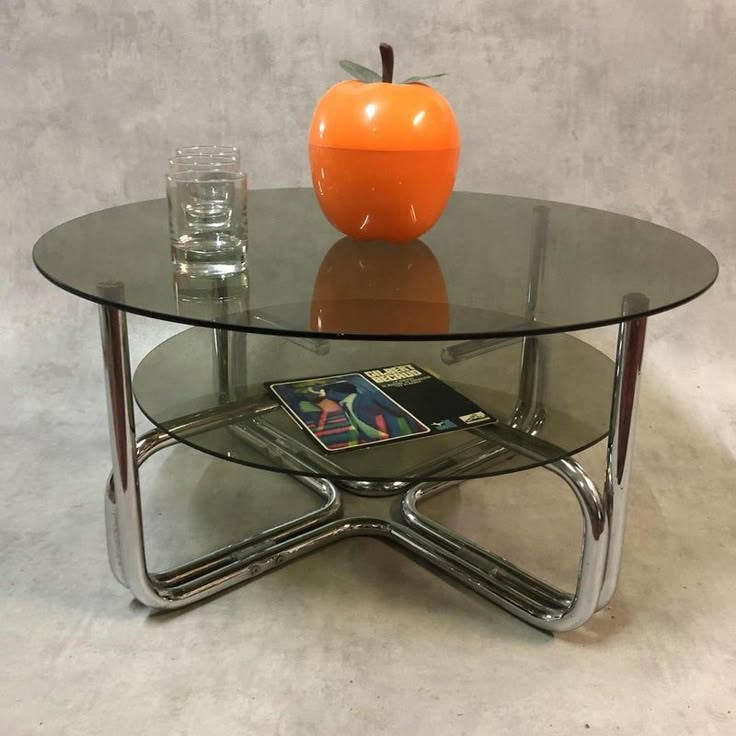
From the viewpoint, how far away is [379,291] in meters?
1.14

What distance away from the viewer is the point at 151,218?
1473 millimetres

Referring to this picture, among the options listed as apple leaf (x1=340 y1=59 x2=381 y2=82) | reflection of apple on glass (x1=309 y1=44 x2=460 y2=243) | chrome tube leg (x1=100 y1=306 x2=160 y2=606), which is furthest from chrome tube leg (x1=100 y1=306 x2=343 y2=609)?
apple leaf (x1=340 y1=59 x2=381 y2=82)

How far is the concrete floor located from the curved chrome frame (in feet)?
0.10

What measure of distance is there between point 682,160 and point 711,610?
1102mm

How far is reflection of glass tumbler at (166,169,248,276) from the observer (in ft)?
4.04

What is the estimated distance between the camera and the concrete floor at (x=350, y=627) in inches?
43.7

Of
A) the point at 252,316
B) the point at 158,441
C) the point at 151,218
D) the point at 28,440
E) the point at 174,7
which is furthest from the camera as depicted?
the point at 174,7

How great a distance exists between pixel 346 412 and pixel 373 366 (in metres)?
0.19

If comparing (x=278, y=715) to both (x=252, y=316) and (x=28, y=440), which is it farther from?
(x=28, y=440)

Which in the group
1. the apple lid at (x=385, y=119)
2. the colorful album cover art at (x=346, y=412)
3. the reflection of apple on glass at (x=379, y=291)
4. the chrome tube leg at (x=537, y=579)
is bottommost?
the chrome tube leg at (x=537, y=579)

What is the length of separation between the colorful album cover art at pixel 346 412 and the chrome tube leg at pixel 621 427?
275 millimetres

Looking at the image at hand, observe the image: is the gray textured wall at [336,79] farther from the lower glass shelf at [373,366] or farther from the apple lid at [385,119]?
the apple lid at [385,119]

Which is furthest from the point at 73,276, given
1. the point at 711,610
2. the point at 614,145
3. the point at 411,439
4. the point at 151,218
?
the point at 614,145

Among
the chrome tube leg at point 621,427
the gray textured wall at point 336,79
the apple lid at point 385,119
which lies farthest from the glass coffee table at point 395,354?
the gray textured wall at point 336,79
